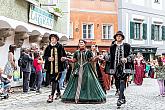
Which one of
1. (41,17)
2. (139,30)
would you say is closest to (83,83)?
(41,17)

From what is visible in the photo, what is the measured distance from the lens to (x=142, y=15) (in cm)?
3803

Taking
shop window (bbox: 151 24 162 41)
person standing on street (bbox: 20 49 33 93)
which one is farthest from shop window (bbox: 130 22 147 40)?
person standing on street (bbox: 20 49 33 93)

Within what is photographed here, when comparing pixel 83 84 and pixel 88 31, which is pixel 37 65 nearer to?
pixel 83 84

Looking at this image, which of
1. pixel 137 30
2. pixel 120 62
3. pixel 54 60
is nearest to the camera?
pixel 120 62

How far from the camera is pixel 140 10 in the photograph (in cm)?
3784

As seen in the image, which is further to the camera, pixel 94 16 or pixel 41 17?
pixel 94 16

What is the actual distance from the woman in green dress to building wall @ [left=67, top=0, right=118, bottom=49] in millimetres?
22026

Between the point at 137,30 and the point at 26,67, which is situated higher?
the point at 137,30

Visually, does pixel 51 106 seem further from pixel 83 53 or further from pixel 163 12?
pixel 163 12

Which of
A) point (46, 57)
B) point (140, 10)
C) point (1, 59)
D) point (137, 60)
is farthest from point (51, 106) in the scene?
point (140, 10)

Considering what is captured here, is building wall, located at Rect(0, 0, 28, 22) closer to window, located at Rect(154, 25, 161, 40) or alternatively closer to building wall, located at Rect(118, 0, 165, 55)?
building wall, located at Rect(118, 0, 165, 55)

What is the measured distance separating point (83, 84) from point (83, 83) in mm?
29

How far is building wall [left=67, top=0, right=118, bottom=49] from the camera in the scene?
34000 millimetres

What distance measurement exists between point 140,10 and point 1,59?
24.9 m
